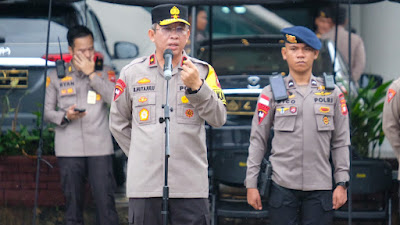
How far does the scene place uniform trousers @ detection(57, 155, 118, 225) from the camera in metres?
6.89

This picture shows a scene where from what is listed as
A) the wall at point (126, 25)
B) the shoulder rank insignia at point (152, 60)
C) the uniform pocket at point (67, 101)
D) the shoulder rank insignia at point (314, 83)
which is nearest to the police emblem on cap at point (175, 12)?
the shoulder rank insignia at point (152, 60)

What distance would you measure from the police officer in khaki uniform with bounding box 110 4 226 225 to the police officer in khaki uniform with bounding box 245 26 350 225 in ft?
2.43

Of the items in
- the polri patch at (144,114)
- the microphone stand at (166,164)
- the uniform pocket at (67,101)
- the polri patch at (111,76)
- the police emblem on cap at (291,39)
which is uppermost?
the police emblem on cap at (291,39)

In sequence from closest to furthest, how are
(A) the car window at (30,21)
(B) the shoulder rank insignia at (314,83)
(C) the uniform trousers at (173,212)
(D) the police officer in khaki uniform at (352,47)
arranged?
(C) the uniform trousers at (173,212) < (B) the shoulder rank insignia at (314,83) < (A) the car window at (30,21) < (D) the police officer in khaki uniform at (352,47)

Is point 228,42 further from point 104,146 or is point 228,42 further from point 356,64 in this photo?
point 104,146

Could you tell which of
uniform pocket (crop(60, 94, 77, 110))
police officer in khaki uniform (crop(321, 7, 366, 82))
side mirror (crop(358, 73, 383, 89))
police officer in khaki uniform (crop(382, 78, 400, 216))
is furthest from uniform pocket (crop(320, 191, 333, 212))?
police officer in khaki uniform (crop(321, 7, 366, 82))

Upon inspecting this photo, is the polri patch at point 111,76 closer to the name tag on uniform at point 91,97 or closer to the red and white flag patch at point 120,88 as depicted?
the name tag on uniform at point 91,97

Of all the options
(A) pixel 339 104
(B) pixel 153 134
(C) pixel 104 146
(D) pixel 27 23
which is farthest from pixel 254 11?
(B) pixel 153 134

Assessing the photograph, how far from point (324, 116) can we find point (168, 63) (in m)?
1.51

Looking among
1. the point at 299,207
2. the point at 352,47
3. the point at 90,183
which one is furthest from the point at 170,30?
the point at 352,47

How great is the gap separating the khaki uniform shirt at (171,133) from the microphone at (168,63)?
25cm

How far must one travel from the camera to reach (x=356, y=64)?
9188mm

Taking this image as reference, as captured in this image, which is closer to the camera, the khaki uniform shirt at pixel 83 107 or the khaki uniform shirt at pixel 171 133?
the khaki uniform shirt at pixel 171 133

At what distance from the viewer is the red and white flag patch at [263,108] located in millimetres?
5793
